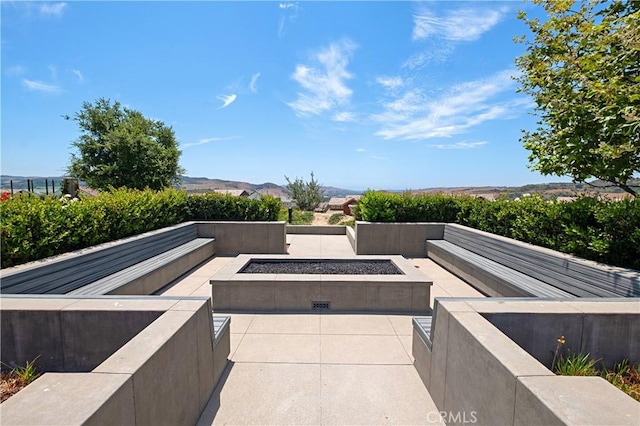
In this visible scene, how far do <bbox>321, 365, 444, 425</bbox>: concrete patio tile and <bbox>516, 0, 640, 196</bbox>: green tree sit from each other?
3687mm

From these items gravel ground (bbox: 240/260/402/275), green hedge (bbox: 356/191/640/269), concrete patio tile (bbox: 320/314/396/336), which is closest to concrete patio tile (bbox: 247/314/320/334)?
concrete patio tile (bbox: 320/314/396/336)

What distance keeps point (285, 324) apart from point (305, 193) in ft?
55.9

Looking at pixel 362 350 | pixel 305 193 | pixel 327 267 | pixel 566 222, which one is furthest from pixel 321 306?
pixel 305 193

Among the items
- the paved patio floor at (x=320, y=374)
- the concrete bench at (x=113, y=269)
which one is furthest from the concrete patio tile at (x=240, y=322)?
the concrete bench at (x=113, y=269)

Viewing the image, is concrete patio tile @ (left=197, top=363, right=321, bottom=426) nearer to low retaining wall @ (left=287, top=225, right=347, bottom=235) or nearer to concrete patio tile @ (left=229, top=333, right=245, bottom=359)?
concrete patio tile @ (left=229, top=333, right=245, bottom=359)

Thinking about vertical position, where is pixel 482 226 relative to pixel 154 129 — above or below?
below

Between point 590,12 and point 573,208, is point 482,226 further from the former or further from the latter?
point 590,12

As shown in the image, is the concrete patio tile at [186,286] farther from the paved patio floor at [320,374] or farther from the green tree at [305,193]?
the green tree at [305,193]

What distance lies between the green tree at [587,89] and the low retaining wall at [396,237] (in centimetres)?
328

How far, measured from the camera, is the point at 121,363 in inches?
62.6

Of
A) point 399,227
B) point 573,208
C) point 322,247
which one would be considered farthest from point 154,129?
point 573,208

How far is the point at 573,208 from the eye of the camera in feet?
14.9

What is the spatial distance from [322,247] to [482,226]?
4863 mm

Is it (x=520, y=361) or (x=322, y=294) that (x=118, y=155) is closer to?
(x=322, y=294)
